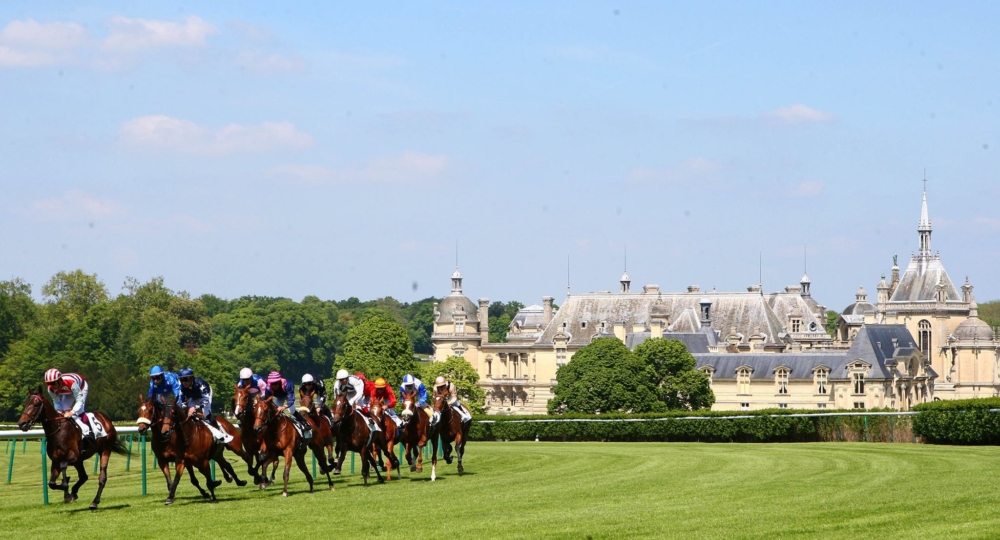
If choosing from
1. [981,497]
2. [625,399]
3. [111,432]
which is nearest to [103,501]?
[111,432]

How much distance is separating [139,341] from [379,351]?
24.4m

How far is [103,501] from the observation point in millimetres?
24547

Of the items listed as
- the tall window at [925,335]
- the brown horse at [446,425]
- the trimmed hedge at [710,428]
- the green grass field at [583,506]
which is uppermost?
the tall window at [925,335]

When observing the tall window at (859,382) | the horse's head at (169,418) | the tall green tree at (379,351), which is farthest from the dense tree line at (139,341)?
the horse's head at (169,418)

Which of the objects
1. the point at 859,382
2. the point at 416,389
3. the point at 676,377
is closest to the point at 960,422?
the point at 416,389

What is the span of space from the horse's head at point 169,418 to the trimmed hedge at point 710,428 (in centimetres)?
3163

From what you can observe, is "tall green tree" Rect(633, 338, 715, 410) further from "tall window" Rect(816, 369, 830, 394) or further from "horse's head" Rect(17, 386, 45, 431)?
"horse's head" Rect(17, 386, 45, 431)

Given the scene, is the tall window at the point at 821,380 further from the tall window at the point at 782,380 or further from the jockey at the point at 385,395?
the jockey at the point at 385,395

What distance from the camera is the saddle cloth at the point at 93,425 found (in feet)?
75.4

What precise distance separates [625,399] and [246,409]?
2778 inches

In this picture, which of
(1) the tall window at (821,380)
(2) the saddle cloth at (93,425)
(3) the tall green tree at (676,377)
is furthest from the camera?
(1) the tall window at (821,380)

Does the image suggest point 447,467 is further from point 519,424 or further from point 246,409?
point 519,424

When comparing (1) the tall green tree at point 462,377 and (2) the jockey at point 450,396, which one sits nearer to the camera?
(2) the jockey at point 450,396

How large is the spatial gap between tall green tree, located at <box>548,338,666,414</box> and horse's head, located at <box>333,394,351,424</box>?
66165mm
